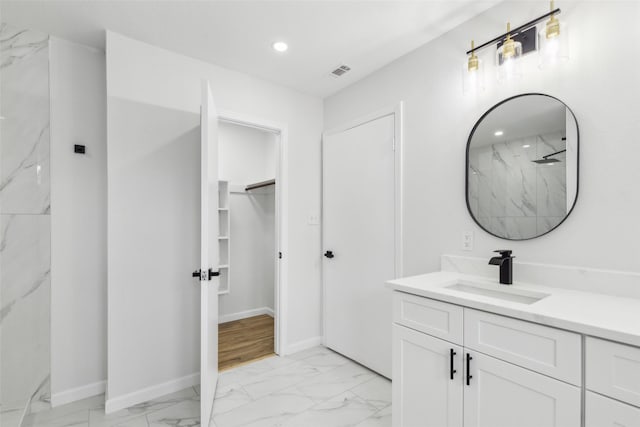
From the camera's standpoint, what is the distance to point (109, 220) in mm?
2053

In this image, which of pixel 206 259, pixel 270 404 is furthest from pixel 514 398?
pixel 206 259

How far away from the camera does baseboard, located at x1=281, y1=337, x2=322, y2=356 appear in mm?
2820

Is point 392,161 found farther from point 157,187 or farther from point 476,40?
point 157,187

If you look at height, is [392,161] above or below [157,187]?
above

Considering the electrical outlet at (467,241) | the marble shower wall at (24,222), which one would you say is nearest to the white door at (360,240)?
the electrical outlet at (467,241)

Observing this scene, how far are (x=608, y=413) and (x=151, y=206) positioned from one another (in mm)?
2518

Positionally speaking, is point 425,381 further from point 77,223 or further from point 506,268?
point 77,223

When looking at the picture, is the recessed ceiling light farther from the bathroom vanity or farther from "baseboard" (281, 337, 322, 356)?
"baseboard" (281, 337, 322, 356)

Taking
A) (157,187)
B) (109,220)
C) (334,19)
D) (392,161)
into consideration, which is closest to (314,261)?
(392,161)

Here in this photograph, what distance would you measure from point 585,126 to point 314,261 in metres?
2.21

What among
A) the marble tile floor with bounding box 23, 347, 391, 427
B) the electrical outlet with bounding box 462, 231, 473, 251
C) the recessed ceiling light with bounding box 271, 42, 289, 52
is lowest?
the marble tile floor with bounding box 23, 347, 391, 427

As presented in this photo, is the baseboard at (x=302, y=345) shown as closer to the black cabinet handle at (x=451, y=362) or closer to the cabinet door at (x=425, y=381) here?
the cabinet door at (x=425, y=381)

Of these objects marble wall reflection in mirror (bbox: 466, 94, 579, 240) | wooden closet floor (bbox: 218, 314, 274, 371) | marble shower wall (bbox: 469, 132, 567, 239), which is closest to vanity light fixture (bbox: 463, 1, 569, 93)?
marble wall reflection in mirror (bbox: 466, 94, 579, 240)

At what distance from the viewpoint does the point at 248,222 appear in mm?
3867
